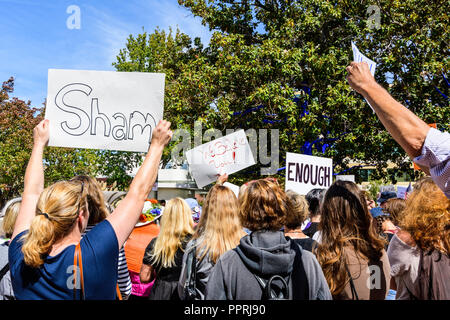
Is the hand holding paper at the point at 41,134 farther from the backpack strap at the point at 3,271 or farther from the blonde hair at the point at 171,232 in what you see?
the blonde hair at the point at 171,232

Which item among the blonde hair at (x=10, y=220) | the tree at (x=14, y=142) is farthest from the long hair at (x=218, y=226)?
the tree at (x=14, y=142)

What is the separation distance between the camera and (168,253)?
3.30 metres

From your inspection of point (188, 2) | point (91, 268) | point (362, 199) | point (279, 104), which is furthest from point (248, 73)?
point (91, 268)

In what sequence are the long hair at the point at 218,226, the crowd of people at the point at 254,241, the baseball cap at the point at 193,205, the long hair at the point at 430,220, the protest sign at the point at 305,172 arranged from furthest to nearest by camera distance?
the protest sign at the point at 305,172, the baseball cap at the point at 193,205, the long hair at the point at 218,226, the long hair at the point at 430,220, the crowd of people at the point at 254,241

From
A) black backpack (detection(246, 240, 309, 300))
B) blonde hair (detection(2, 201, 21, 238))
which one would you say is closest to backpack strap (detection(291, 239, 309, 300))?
black backpack (detection(246, 240, 309, 300))

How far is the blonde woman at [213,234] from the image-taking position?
2.76 metres

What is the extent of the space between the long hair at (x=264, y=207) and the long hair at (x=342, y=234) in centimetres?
34

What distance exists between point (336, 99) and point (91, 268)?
10.8 meters

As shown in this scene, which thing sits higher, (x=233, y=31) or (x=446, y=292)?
(x=233, y=31)

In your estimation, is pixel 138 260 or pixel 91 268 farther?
pixel 138 260

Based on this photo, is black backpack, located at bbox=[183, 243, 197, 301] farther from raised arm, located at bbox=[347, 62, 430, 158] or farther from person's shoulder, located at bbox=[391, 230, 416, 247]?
raised arm, located at bbox=[347, 62, 430, 158]

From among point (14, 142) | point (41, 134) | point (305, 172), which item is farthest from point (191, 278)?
point (14, 142)

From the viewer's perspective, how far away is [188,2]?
→ 45.2ft

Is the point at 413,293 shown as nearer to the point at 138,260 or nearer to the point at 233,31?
the point at 138,260
